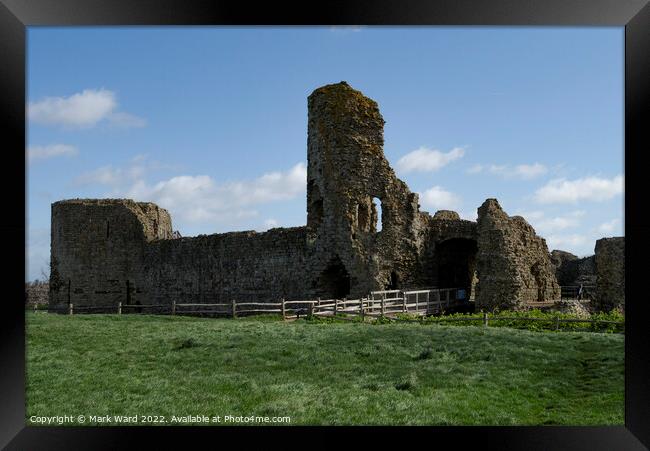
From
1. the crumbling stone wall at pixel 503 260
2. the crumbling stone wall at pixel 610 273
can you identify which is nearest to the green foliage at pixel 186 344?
the crumbling stone wall at pixel 503 260

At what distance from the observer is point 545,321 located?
18.2 meters

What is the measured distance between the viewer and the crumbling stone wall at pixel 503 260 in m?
23.2

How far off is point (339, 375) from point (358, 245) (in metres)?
13.7

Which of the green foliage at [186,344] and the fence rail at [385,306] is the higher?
the fence rail at [385,306]

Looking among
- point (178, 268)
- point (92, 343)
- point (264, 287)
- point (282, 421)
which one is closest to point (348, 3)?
point (282, 421)

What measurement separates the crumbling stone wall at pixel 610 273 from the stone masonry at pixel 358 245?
9.13 ft

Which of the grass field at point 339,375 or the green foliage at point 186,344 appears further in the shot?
the green foliage at point 186,344

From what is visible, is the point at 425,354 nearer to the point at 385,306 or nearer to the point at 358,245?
the point at 385,306

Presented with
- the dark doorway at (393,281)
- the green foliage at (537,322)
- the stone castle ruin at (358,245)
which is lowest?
the green foliage at (537,322)

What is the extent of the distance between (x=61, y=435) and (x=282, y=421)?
300cm

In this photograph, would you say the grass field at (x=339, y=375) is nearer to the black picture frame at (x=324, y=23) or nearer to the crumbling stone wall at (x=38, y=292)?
the black picture frame at (x=324, y=23)

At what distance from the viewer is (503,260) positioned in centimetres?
2344

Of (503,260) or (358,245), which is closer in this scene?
(503,260)

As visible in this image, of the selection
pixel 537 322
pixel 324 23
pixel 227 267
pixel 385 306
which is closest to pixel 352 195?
pixel 385 306
